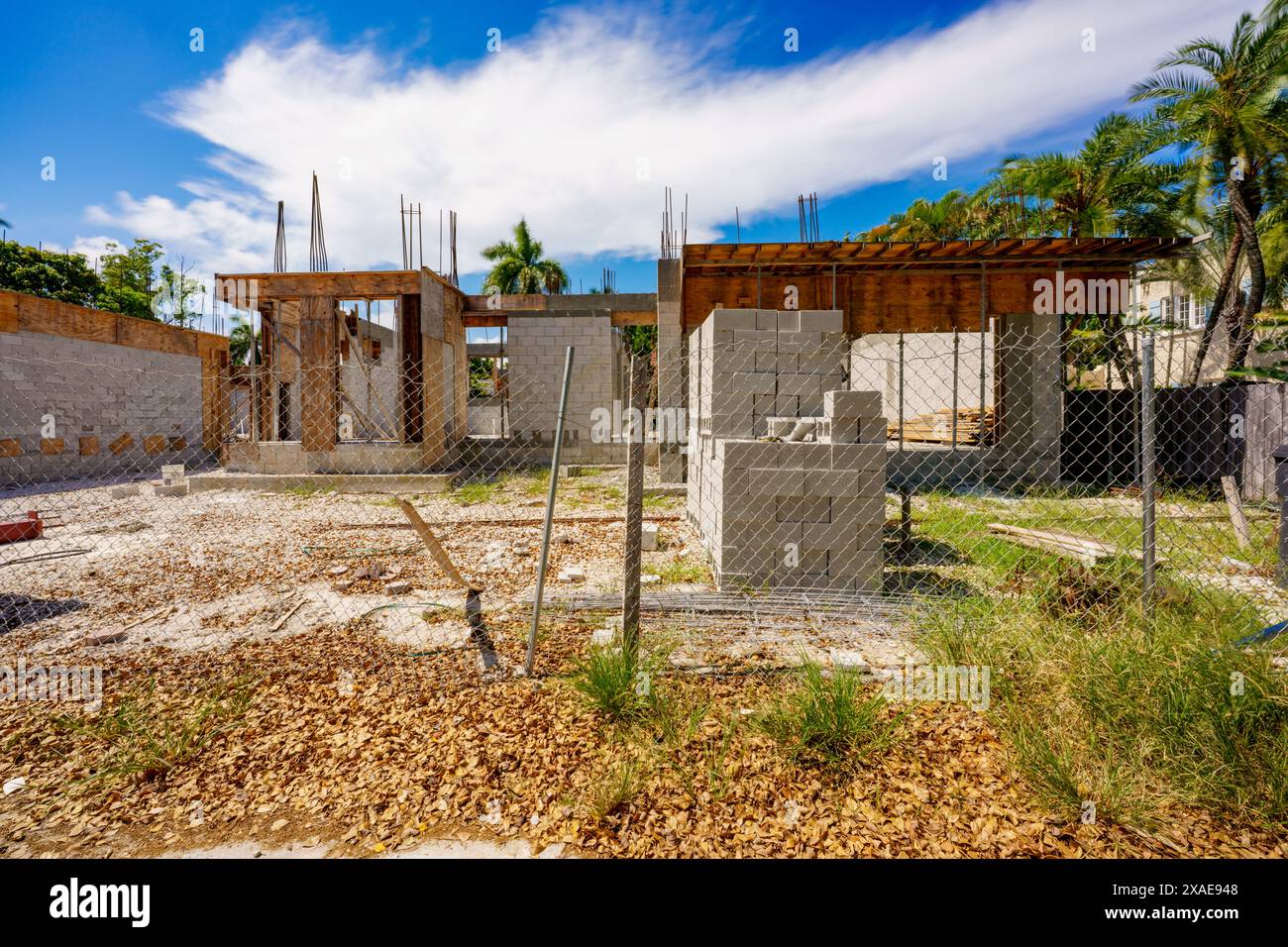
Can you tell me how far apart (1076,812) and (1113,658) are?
102 centimetres

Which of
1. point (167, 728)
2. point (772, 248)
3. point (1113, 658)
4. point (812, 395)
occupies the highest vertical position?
point (772, 248)

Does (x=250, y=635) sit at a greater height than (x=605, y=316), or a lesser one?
lesser

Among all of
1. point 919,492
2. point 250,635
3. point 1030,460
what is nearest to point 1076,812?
point 250,635

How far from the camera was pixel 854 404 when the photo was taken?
17.1 feet

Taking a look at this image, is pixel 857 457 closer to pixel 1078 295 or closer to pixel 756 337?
pixel 756 337

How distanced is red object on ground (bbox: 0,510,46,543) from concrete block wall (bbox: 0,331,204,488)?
14.7ft

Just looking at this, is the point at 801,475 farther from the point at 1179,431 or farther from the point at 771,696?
the point at 1179,431

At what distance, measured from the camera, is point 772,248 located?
11.0 m

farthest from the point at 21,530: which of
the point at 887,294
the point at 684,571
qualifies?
the point at 887,294

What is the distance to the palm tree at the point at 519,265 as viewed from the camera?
27.6 meters

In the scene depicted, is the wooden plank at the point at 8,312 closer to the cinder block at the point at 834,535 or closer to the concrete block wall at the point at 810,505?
the concrete block wall at the point at 810,505

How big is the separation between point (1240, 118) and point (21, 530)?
68.9 ft
